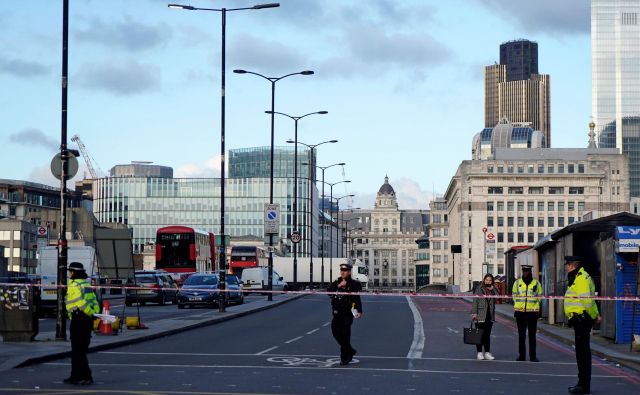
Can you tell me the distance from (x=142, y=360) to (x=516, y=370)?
21.5ft

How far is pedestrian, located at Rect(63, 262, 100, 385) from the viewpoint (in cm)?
1566

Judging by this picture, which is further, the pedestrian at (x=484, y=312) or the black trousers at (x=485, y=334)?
the pedestrian at (x=484, y=312)

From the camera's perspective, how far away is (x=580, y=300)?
15945mm

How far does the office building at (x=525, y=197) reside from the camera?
171 meters

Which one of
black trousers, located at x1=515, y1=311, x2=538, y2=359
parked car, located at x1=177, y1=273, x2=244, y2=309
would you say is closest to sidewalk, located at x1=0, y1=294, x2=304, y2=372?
black trousers, located at x1=515, y1=311, x2=538, y2=359

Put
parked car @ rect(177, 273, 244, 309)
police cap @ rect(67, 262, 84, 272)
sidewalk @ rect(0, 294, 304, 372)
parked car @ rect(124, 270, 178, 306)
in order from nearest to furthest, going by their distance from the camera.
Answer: police cap @ rect(67, 262, 84, 272) → sidewalk @ rect(0, 294, 304, 372) → parked car @ rect(177, 273, 244, 309) → parked car @ rect(124, 270, 178, 306)

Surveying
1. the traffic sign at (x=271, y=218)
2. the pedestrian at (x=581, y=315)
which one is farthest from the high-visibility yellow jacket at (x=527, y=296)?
the traffic sign at (x=271, y=218)

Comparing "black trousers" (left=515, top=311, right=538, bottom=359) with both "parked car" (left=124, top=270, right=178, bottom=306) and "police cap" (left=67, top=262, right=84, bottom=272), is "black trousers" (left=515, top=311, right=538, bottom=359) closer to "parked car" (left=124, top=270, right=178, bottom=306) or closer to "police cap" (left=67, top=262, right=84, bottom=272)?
"police cap" (left=67, top=262, right=84, bottom=272)

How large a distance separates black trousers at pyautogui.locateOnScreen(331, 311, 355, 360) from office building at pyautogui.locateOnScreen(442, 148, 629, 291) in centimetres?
15235

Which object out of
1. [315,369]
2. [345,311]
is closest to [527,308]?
[345,311]

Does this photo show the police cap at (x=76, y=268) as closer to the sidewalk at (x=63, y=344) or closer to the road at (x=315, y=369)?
the road at (x=315, y=369)

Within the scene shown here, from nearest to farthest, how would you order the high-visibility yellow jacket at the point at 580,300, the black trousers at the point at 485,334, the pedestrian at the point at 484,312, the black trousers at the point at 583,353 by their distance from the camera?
the black trousers at the point at 583,353, the high-visibility yellow jacket at the point at 580,300, the black trousers at the point at 485,334, the pedestrian at the point at 484,312

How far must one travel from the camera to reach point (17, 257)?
12700 cm

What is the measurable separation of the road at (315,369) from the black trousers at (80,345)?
11.4 inches
